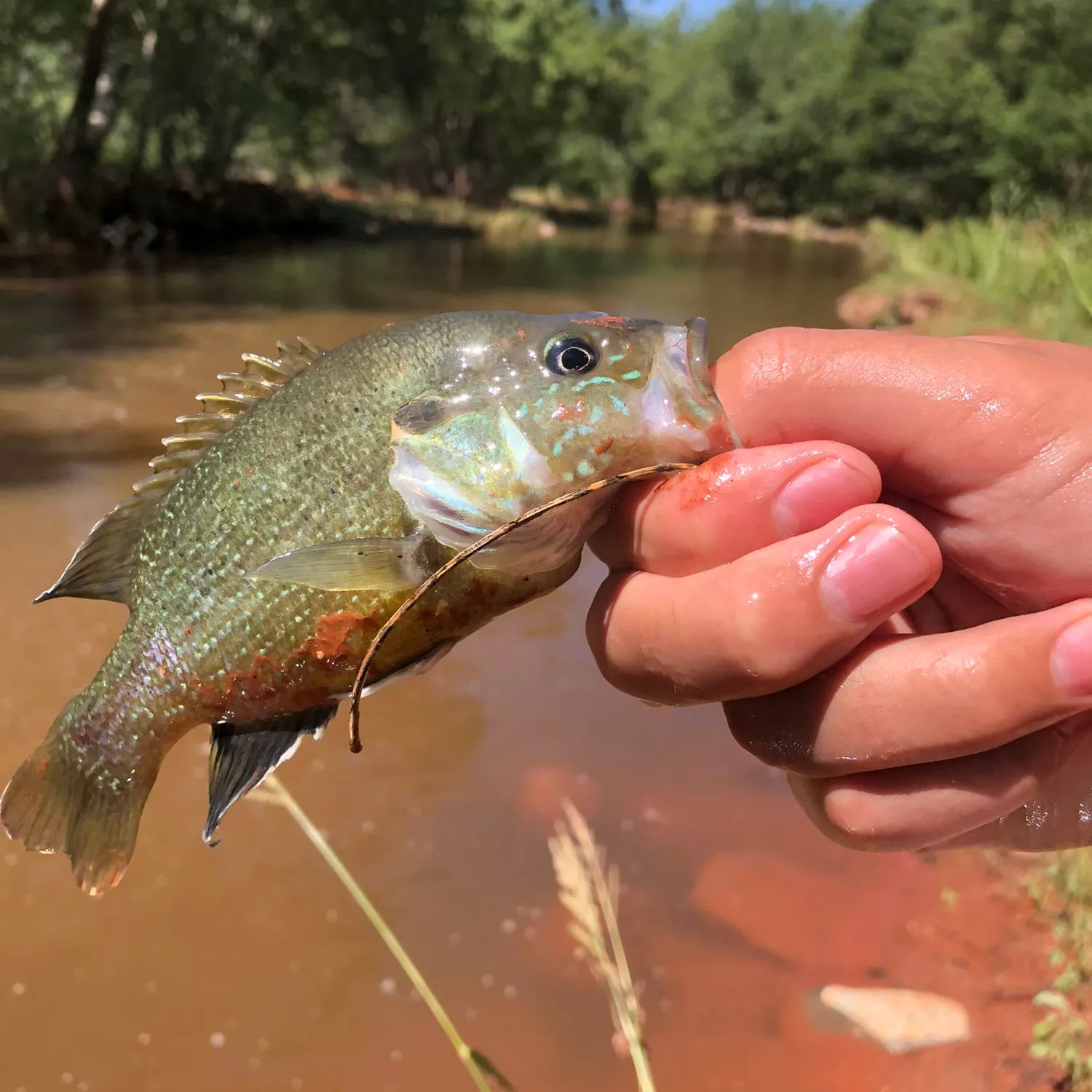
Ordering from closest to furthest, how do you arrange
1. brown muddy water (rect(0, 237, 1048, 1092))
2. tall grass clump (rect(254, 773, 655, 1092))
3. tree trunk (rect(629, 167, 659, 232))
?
1. tall grass clump (rect(254, 773, 655, 1092))
2. brown muddy water (rect(0, 237, 1048, 1092))
3. tree trunk (rect(629, 167, 659, 232))

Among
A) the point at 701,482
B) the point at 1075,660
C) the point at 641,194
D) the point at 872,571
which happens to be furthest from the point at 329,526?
the point at 641,194

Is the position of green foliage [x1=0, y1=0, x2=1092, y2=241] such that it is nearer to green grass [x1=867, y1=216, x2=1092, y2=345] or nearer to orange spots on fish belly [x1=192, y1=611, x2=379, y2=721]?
green grass [x1=867, y1=216, x2=1092, y2=345]

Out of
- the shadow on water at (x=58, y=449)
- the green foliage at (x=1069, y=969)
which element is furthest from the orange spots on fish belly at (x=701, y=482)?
the shadow on water at (x=58, y=449)

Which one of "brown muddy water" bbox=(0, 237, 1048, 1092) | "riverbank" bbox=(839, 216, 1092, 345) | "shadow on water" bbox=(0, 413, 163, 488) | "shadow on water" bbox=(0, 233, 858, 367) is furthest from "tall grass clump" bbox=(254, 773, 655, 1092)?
"shadow on water" bbox=(0, 233, 858, 367)

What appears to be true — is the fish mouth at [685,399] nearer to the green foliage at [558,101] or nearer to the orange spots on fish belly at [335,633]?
the orange spots on fish belly at [335,633]

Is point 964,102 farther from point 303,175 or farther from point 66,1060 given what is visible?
point 66,1060
